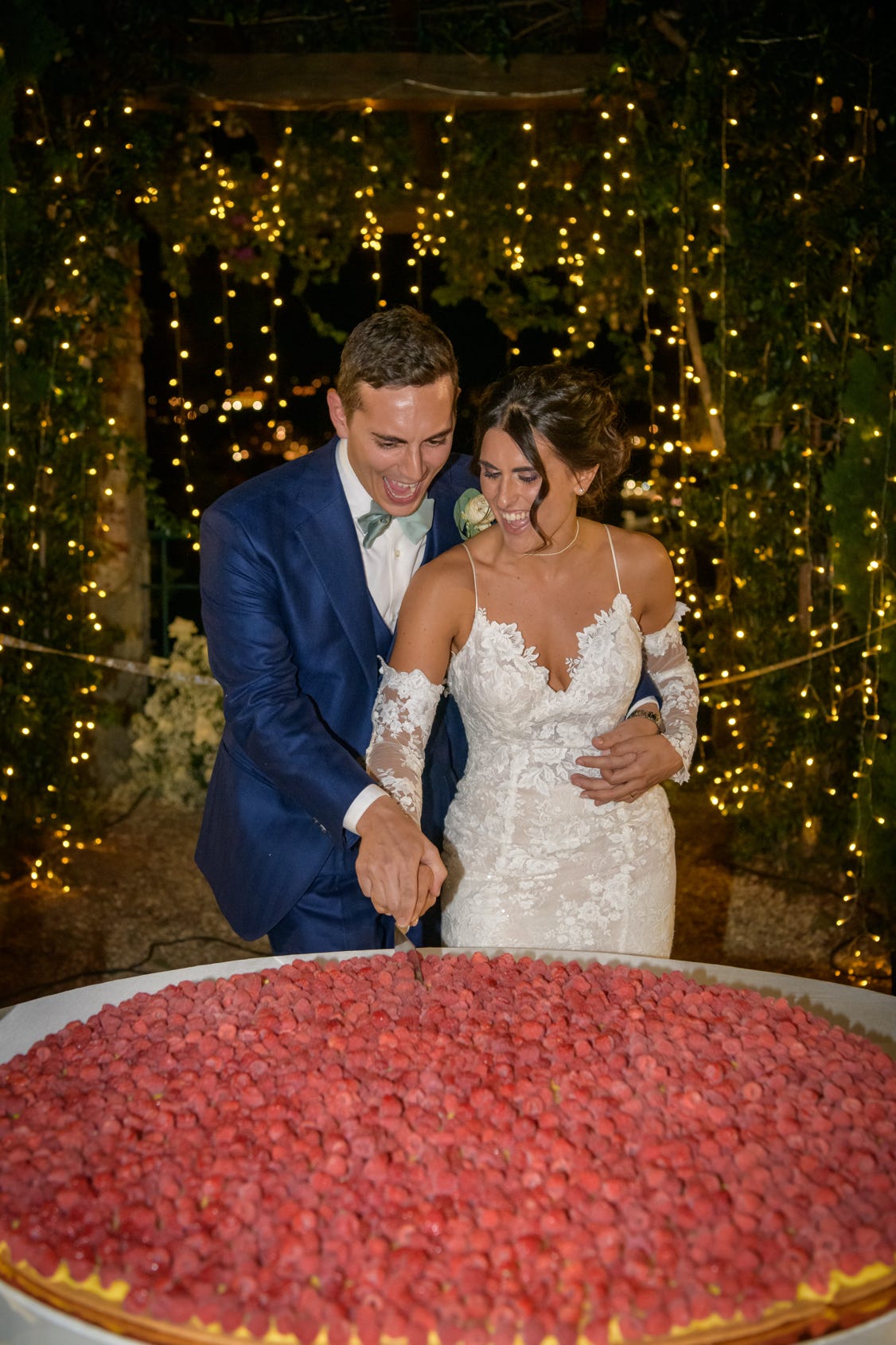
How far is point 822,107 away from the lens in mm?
4527

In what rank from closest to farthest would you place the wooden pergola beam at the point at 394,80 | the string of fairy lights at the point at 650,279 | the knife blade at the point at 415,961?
1. the knife blade at the point at 415,961
2. the string of fairy lights at the point at 650,279
3. the wooden pergola beam at the point at 394,80

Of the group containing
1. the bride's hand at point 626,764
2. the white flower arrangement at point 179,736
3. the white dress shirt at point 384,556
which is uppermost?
the white dress shirt at point 384,556

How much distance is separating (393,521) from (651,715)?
0.68m

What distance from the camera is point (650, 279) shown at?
19.8ft

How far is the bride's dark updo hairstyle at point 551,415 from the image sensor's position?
2277mm

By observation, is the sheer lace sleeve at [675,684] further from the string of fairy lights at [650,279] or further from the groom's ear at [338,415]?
the string of fairy lights at [650,279]

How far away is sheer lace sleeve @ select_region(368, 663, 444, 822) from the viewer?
222 centimetres

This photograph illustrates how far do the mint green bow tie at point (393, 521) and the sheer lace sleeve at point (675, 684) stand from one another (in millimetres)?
536

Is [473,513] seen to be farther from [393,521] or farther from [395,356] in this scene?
[395,356]

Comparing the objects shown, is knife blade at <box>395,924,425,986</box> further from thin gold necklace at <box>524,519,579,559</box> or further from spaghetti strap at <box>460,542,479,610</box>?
thin gold necklace at <box>524,519,579,559</box>

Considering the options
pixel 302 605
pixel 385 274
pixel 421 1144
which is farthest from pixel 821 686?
pixel 385 274

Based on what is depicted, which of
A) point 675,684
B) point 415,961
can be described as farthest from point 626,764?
point 415,961

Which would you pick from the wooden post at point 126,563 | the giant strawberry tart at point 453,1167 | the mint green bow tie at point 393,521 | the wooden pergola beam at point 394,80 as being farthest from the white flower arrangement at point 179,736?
the giant strawberry tart at point 453,1167

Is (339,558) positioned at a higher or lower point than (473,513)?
lower
